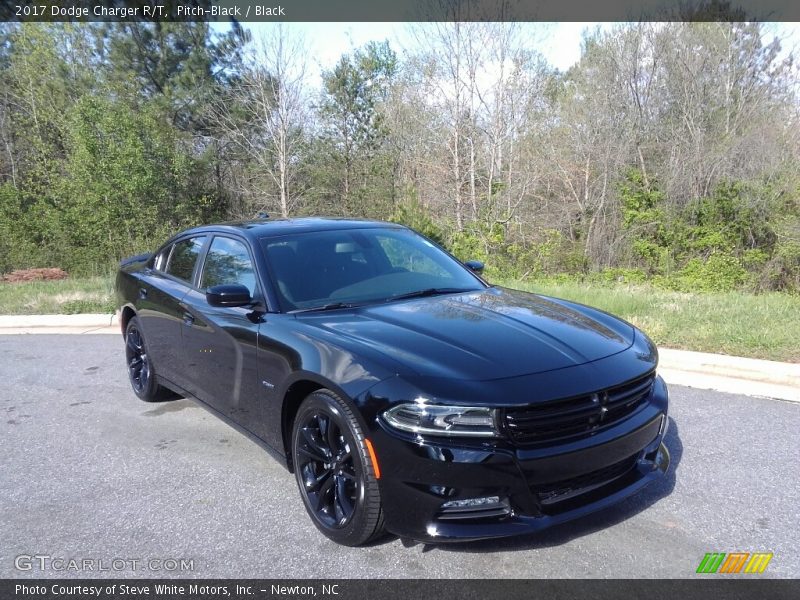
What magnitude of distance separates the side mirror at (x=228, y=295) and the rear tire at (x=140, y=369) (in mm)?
1998

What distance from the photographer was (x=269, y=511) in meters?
3.30

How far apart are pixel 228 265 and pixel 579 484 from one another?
A: 8.70 ft

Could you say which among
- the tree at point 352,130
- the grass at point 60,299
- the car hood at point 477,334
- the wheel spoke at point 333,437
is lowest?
the grass at point 60,299

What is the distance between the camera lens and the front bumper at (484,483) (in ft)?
8.07

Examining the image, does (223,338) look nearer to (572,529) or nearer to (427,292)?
(427,292)

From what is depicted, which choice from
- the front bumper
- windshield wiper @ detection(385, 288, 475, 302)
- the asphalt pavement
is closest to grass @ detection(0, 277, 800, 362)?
the asphalt pavement


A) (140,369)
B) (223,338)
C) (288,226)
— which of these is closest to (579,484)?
(223,338)

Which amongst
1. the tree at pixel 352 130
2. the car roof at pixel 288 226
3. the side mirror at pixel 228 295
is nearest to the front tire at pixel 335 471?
the side mirror at pixel 228 295

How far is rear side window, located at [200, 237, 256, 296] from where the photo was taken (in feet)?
12.6

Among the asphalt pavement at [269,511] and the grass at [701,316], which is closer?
the asphalt pavement at [269,511]

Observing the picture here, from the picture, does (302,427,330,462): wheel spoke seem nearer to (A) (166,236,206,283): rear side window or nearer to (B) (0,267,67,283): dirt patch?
(A) (166,236,206,283): rear side window

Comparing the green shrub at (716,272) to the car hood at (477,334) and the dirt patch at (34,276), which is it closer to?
the car hood at (477,334)

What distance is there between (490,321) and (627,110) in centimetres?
2489

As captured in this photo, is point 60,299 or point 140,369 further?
point 60,299
